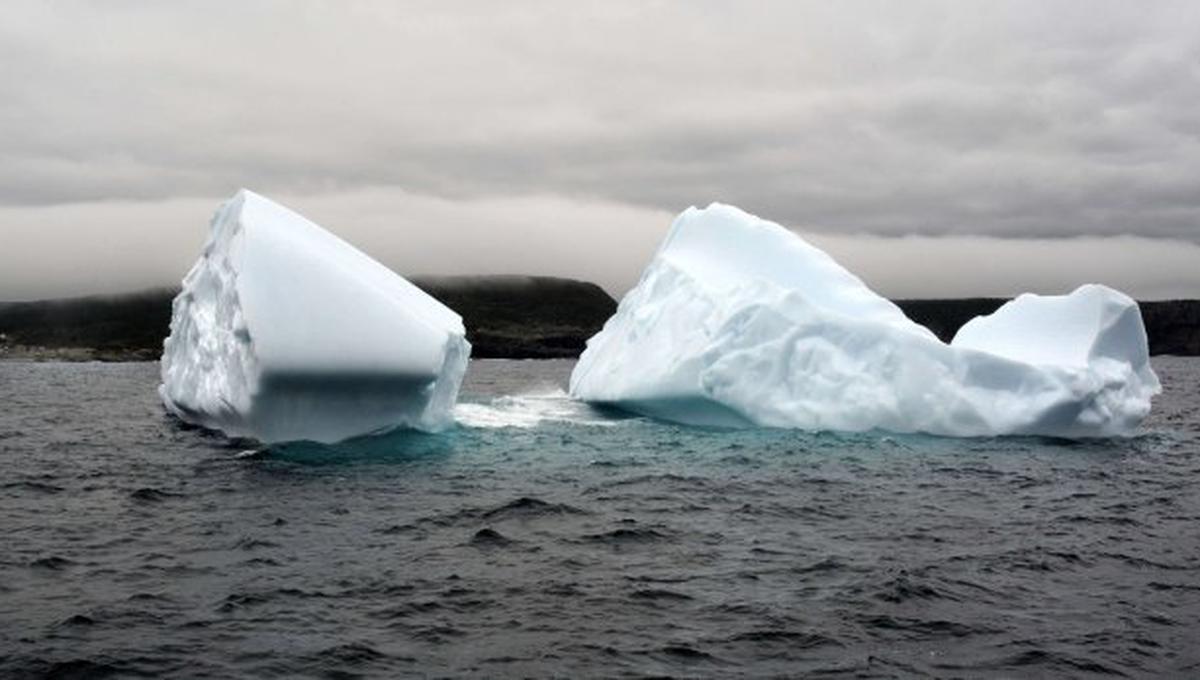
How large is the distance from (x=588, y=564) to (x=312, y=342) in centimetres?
788

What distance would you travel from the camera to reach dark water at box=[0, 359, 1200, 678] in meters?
7.53

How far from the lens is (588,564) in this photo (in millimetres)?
10156

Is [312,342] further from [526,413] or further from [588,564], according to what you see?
[526,413]

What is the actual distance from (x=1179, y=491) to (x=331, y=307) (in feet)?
42.4

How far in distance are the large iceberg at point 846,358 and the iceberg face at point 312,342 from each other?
595 centimetres

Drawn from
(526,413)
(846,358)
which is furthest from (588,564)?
(526,413)

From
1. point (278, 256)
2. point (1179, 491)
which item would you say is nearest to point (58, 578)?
point (278, 256)

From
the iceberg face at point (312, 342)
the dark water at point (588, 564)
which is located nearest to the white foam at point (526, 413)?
the iceberg face at point (312, 342)

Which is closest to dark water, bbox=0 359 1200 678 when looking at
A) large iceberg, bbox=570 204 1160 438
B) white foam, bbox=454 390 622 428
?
large iceberg, bbox=570 204 1160 438

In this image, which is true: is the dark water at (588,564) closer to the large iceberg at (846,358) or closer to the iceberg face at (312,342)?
the iceberg face at (312,342)

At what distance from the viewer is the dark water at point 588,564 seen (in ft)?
24.7

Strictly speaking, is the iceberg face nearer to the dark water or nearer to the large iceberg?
the dark water

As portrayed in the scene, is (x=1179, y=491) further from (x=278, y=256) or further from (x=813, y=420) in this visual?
(x=278, y=256)

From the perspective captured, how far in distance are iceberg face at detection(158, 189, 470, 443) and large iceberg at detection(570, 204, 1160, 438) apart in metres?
5.95
